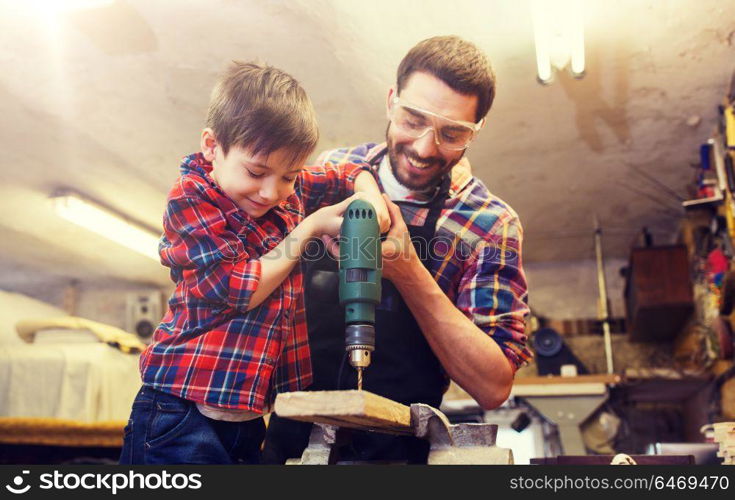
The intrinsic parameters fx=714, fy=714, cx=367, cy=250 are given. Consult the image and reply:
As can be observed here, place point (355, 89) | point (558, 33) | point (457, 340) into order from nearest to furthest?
point (457, 340) < point (558, 33) < point (355, 89)

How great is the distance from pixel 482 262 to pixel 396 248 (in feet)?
1.13

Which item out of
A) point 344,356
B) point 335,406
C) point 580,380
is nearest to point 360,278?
point 335,406

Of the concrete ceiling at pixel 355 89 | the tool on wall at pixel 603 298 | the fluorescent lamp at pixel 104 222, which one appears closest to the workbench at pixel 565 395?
the concrete ceiling at pixel 355 89

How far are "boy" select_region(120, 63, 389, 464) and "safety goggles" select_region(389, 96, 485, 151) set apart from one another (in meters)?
0.33

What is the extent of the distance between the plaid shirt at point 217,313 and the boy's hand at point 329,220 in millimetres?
129

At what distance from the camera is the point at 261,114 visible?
1399mm

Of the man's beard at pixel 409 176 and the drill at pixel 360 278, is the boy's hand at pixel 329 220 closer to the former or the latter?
the drill at pixel 360 278

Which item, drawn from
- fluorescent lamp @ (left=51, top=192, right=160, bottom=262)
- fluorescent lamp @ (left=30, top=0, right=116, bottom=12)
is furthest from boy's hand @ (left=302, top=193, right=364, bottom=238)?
fluorescent lamp @ (left=51, top=192, right=160, bottom=262)

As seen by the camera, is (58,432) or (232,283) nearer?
(232,283)

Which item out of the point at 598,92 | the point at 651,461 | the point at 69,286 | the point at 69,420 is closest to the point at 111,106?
the point at 69,420

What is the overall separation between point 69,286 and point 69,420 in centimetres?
322

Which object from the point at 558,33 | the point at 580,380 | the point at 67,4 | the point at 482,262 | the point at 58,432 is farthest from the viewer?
the point at 580,380

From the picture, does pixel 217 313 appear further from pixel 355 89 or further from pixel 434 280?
pixel 355 89

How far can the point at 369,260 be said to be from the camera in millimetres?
1238
